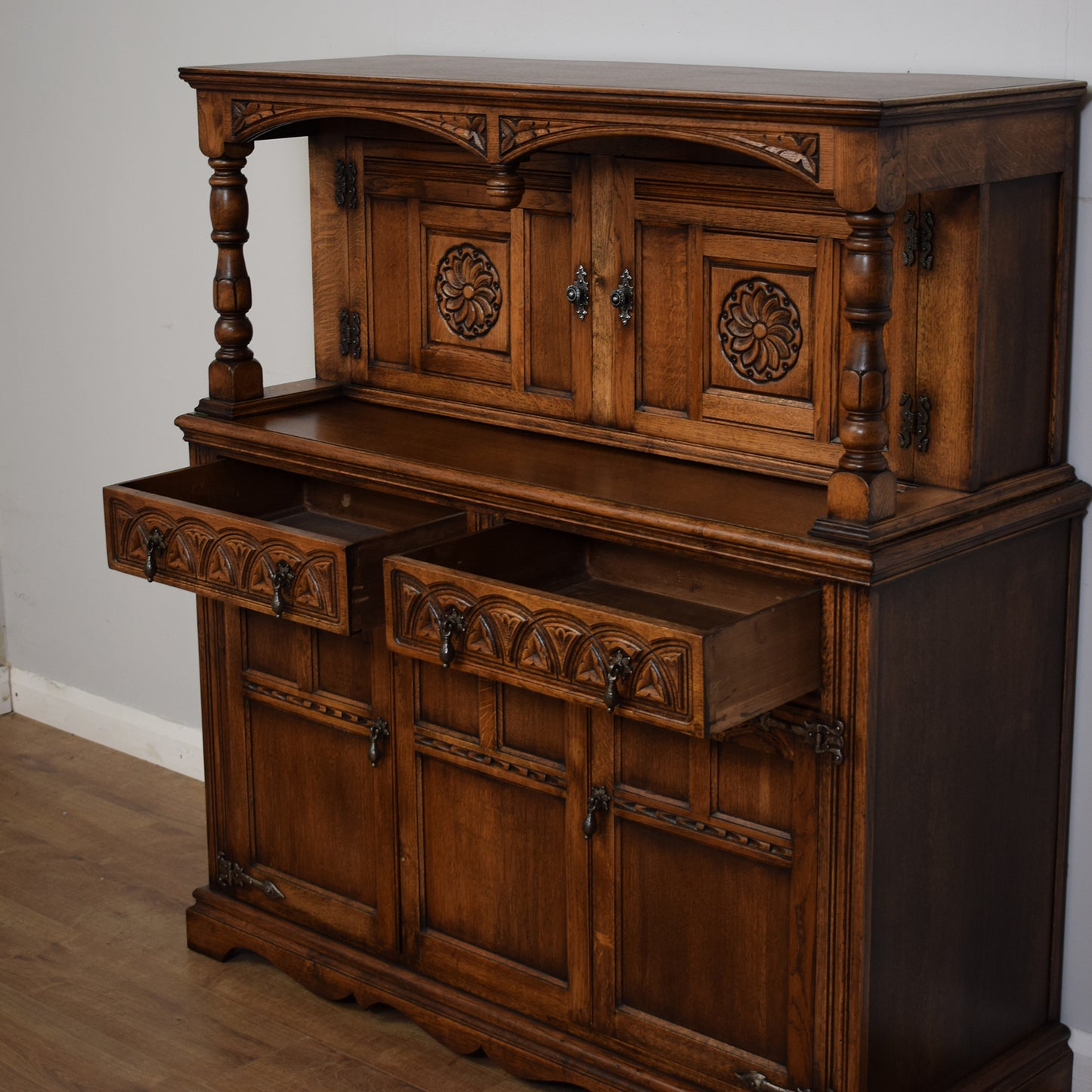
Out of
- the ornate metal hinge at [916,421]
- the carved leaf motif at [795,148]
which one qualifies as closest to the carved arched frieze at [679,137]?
the carved leaf motif at [795,148]

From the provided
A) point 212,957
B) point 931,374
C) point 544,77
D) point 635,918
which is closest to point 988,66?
point 931,374

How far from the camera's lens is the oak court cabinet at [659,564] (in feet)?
8.58

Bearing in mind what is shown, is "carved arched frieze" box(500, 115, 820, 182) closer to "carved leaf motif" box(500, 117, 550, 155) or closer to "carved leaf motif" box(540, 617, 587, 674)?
"carved leaf motif" box(500, 117, 550, 155)

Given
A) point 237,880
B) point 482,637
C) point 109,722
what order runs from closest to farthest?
point 482,637
point 237,880
point 109,722

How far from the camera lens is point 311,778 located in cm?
351

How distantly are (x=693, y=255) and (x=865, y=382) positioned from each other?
1.95 feet

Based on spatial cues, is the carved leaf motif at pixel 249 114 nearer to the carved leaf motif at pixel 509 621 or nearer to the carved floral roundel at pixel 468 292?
the carved floral roundel at pixel 468 292

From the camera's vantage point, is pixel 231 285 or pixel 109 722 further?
pixel 109 722

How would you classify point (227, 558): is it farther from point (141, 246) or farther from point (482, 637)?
point (141, 246)

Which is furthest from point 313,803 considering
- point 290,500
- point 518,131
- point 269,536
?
point 518,131

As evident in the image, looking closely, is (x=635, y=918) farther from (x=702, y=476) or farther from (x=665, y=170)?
(x=665, y=170)

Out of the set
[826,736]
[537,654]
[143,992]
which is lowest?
[143,992]

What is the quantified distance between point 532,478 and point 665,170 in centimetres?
58

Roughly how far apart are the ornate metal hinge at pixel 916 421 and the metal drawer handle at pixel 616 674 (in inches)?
24.4
